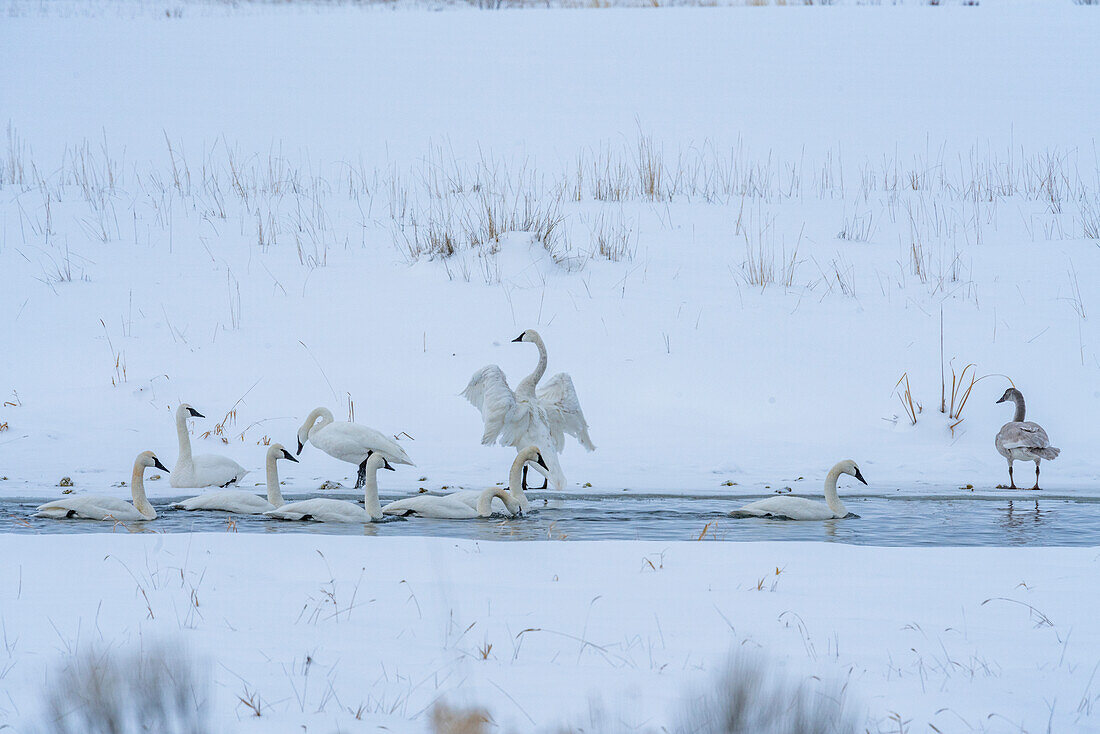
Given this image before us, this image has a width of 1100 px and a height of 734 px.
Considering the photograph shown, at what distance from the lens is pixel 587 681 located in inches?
124

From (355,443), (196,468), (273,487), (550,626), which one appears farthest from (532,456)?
(550,626)

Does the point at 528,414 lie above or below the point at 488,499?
above

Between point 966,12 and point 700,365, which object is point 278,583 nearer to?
point 700,365

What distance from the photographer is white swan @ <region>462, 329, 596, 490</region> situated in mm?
7691

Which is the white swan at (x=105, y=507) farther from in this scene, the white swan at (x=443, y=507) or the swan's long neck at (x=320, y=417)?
the swan's long neck at (x=320, y=417)

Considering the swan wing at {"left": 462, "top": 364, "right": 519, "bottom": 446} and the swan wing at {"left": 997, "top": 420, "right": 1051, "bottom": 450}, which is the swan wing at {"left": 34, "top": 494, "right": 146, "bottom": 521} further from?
the swan wing at {"left": 997, "top": 420, "right": 1051, "bottom": 450}

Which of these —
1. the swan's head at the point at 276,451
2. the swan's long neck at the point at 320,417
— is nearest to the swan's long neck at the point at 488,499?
the swan's head at the point at 276,451

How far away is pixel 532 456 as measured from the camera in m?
7.32

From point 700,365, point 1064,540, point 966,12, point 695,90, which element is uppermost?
point 966,12

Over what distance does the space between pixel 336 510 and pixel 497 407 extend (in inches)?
65.4

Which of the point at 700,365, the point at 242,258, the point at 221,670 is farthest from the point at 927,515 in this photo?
the point at 242,258

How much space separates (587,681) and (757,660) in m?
0.51

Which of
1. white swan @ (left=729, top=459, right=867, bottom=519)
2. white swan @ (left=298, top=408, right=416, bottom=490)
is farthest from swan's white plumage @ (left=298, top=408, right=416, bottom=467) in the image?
white swan @ (left=729, top=459, right=867, bottom=519)

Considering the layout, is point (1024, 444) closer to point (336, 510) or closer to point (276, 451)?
point (336, 510)
